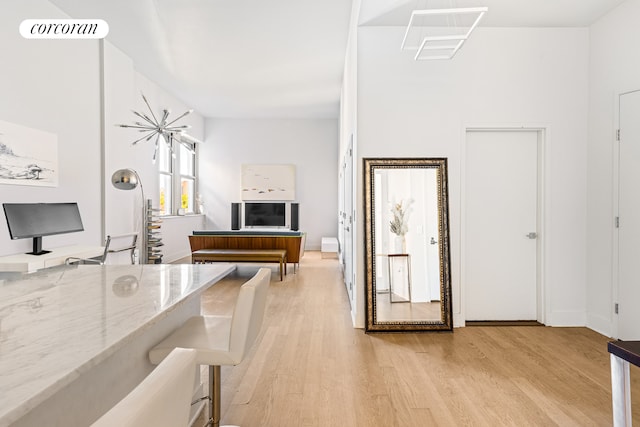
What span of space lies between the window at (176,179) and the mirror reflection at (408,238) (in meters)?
4.55

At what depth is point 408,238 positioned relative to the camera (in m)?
3.76

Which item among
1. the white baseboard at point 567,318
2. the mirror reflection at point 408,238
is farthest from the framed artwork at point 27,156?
the white baseboard at point 567,318

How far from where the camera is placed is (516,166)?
3.95 metres

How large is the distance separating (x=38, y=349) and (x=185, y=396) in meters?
0.43

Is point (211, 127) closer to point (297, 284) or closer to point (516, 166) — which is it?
point (297, 284)

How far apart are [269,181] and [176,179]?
222cm

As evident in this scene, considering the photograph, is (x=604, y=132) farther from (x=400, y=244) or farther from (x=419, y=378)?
(x=419, y=378)

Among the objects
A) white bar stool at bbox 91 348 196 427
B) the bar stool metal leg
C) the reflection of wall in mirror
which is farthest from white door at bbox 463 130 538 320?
white bar stool at bbox 91 348 196 427

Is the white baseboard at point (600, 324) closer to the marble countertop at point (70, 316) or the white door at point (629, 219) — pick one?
the white door at point (629, 219)

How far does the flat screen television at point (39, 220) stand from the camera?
350cm

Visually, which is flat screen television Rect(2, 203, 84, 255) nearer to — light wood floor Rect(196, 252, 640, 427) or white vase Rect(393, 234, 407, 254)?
light wood floor Rect(196, 252, 640, 427)

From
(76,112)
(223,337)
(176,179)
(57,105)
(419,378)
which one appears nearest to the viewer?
A: (223,337)

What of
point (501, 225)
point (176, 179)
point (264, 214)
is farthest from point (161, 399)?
point (264, 214)

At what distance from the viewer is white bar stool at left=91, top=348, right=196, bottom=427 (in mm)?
552
